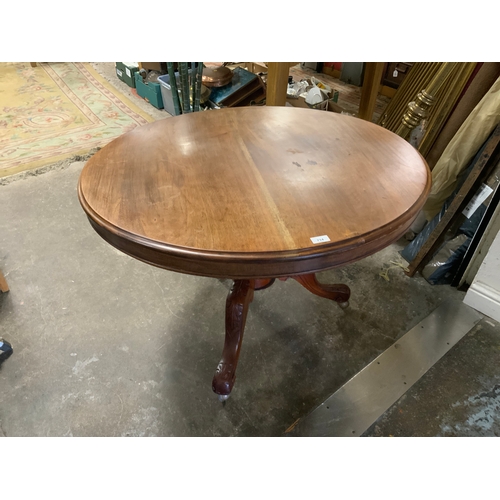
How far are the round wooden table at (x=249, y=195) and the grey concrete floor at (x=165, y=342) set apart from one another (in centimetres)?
17

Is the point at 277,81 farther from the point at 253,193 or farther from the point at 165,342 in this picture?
the point at 165,342

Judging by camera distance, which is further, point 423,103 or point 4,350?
point 423,103

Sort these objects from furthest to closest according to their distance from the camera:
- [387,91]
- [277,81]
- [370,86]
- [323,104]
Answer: [387,91] < [323,104] < [370,86] < [277,81]

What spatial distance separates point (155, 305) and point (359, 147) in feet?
3.27

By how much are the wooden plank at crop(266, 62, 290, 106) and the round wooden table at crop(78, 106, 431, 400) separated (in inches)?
27.2

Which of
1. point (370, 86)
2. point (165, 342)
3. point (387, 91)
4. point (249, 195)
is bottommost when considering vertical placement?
point (165, 342)

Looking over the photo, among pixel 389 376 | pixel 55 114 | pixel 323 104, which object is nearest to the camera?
pixel 389 376

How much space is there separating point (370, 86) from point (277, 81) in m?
0.63

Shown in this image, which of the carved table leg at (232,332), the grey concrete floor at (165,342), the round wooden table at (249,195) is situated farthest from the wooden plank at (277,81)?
the carved table leg at (232,332)

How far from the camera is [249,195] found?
858 mm

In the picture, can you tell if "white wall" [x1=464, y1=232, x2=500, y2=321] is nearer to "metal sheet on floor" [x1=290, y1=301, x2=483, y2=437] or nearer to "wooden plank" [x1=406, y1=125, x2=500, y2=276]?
"metal sheet on floor" [x1=290, y1=301, x2=483, y2=437]

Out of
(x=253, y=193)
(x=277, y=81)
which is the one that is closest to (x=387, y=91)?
(x=277, y=81)

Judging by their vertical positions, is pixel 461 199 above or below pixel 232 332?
above

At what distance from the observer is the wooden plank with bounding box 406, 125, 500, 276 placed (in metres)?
1.31
